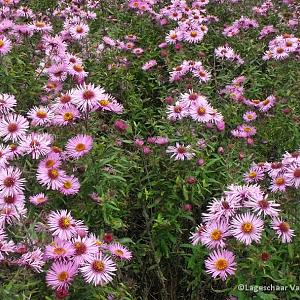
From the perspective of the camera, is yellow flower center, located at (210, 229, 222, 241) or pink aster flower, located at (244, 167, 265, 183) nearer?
yellow flower center, located at (210, 229, 222, 241)

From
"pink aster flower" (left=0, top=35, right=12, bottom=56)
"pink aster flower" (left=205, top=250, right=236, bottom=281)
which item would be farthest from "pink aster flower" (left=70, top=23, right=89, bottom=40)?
"pink aster flower" (left=205, top=250, right=236, bottom=281)

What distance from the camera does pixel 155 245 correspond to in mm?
3242

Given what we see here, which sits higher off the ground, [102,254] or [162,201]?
[162,201]

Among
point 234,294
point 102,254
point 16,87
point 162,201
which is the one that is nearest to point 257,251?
point 234,294

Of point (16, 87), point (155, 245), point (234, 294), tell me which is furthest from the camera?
point (16, 87)

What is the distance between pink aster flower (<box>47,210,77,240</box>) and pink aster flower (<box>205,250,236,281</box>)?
680mm

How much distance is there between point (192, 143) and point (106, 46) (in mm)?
1800

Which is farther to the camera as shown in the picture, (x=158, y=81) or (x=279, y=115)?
(x=158, y=81)

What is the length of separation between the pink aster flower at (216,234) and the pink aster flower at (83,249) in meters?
0.56

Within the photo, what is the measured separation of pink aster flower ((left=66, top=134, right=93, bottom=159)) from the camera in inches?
110

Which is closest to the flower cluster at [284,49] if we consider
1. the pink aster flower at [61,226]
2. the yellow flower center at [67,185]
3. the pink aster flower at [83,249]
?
the yellow flower center at [67,185]

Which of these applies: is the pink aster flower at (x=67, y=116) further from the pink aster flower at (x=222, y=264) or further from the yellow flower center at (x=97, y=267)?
the pink aster flower at (x=222, y=264)

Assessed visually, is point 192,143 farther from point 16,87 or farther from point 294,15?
point 294,15

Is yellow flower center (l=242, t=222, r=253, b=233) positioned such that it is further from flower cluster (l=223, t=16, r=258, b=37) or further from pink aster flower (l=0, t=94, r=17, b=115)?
flower cluster (l=223, t=16, r=258, b=37)
